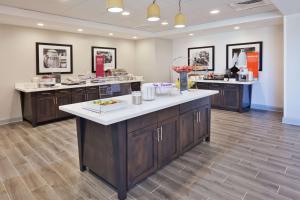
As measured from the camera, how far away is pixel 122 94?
3.35m

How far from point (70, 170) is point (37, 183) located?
0.42 m

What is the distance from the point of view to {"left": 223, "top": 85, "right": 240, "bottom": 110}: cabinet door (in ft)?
19.3

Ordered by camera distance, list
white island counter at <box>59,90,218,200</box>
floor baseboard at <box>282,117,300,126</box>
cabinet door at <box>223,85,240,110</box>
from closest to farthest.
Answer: white island counter at <box>59,90,218,200</box>
floor baseboard at <box>282,117,300,126</box>
cabinet door at <box>223,85,240,110</box>

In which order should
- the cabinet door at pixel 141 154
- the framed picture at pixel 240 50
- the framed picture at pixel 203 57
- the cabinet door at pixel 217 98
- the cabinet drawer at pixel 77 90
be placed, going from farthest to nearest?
the framed picture at pixel 203 57, the cabinet door at pixel 217 98, the framed picture at pixel 240 50, the cabinet drawer at pixel 77 90, the cabinet door at pixel 141 154

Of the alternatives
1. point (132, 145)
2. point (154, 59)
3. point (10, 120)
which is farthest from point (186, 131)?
point (154, 59)

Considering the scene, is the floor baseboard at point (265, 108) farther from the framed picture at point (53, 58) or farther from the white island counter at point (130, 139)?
the framed picture at point (53, 58)

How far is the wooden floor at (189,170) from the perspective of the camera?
7.50 ft

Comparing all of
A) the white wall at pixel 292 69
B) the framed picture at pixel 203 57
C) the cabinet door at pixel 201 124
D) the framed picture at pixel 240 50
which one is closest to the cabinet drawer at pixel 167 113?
the cabinet door at pixel 201 124

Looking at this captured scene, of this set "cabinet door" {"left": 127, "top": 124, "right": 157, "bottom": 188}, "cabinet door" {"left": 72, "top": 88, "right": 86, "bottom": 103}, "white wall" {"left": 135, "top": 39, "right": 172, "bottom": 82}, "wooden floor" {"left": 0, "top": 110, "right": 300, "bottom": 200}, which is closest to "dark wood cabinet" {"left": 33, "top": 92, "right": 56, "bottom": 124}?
"cabinet door" {"left": 72, "top": 88, "right": 86, "bottom": 103}

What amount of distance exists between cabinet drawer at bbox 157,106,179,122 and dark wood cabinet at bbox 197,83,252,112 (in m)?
3.61

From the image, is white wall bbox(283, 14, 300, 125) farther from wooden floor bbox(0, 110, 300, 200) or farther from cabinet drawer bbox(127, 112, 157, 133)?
cabinet drawer bbox(127, 112, 157, 133)

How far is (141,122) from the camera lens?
7.67 feet

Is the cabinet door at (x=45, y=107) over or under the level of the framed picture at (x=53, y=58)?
under

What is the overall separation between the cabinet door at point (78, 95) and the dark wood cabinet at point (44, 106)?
0.52 meters
